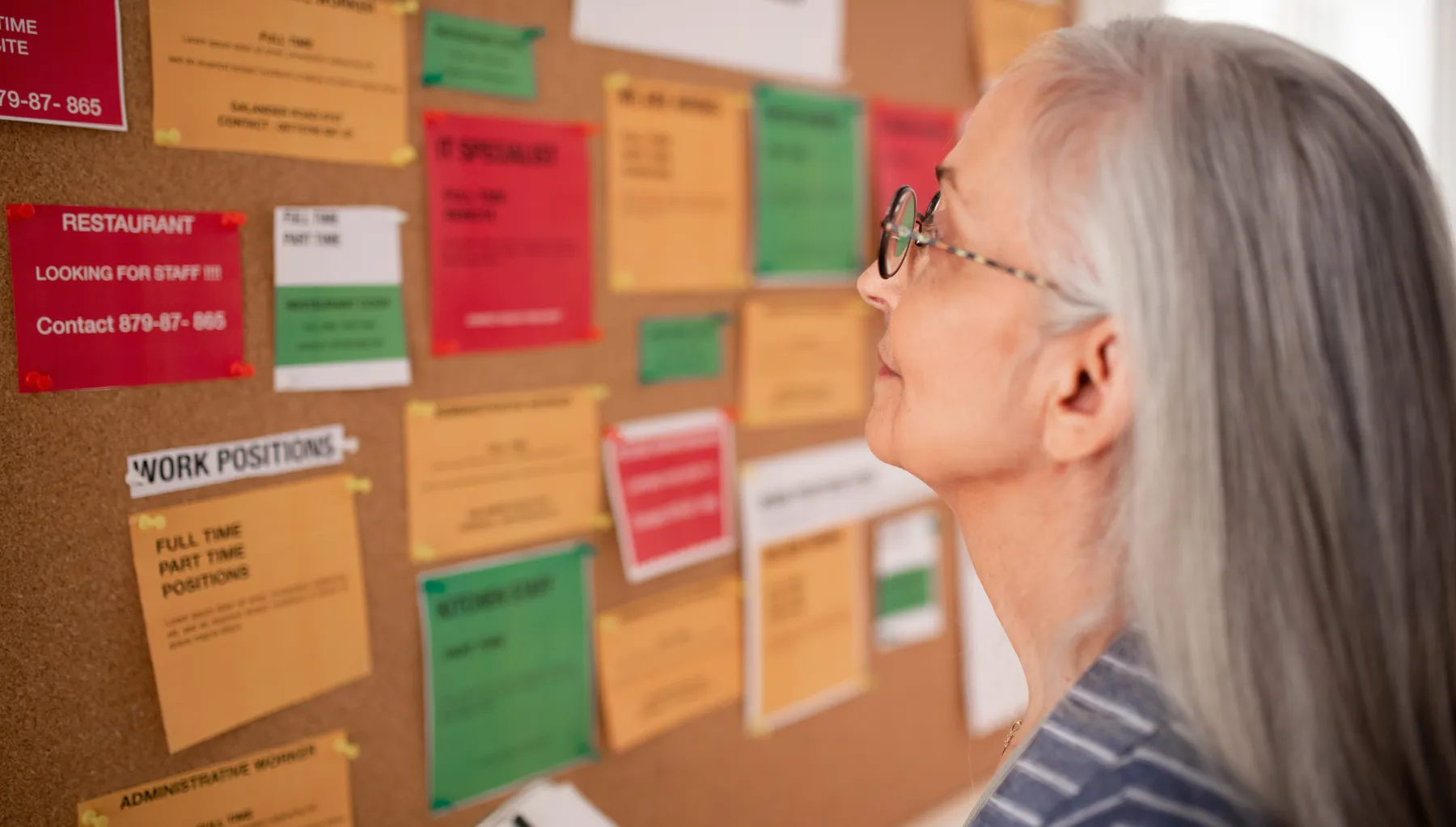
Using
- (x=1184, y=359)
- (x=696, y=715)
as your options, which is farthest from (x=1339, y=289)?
(x=696, y=715)

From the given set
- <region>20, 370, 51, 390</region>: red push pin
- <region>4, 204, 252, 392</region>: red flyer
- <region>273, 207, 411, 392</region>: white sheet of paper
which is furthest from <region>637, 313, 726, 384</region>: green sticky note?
<region>20, 370, 51, 390</region>: red push pin

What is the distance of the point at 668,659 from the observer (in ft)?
3.13

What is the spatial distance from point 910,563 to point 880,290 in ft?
1.67

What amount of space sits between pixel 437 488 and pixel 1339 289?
63 cm

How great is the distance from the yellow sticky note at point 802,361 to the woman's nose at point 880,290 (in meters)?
0.23

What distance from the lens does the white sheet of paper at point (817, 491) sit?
101 cm

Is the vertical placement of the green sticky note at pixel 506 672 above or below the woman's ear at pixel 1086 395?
below

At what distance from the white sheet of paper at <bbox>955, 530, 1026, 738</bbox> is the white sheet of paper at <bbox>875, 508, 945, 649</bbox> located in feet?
0.15

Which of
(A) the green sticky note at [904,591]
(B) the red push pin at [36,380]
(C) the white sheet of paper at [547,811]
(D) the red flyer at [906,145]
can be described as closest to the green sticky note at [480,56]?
(B) the red push pin at [36,380]

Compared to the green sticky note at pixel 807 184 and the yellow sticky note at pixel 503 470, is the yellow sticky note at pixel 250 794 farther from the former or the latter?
the green sticky note at pixel 807 184

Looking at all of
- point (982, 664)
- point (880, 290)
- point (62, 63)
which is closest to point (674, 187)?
point (880, 290)

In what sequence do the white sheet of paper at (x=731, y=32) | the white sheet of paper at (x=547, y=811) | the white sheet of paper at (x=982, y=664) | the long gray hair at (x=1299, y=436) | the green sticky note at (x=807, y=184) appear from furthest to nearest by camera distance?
the white sheet of paper at (x=982, y=664)
the green sticky note at (x=807, y=184)
the white sheet of paper at (x=731, y=32)
the white sheet of paper at (x=547, y=811)
the long gray hair at (x=1299, y=436)

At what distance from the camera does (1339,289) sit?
533 millimetres

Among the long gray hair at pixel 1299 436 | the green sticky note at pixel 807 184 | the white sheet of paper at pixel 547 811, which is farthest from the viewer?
the green sticky note at pixel 807 184
